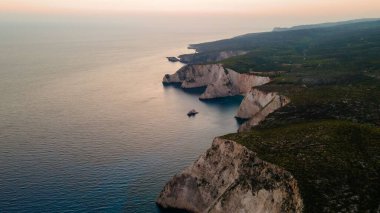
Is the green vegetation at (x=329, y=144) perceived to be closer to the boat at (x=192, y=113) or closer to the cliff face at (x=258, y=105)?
the cliff face at (x=258, y=105)

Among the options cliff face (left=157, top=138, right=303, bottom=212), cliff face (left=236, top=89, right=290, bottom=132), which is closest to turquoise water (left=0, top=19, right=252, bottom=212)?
cliff face (left=157, top=138, right=303, bottom=212)

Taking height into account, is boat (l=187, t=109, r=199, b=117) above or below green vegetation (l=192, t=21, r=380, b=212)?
below

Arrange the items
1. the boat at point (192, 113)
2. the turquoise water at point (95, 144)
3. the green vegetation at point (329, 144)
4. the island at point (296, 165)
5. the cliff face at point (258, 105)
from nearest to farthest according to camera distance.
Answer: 1. the green vegetation at point (329, 144)
2. the island at point (296, 165)
3. the turquoise water at point (95, 144)
4. the cliff face at point (258, 105)
5. the boat at point (192, 113)

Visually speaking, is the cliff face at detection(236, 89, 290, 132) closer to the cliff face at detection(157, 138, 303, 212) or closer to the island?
the island

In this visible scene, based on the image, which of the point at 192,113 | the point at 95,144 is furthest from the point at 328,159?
the point at 192,113

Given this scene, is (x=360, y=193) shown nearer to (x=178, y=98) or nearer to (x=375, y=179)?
(x=375, y=179)

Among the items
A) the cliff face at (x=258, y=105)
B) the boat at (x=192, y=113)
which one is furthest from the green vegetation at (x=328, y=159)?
the boat at (x=192, y=113)
